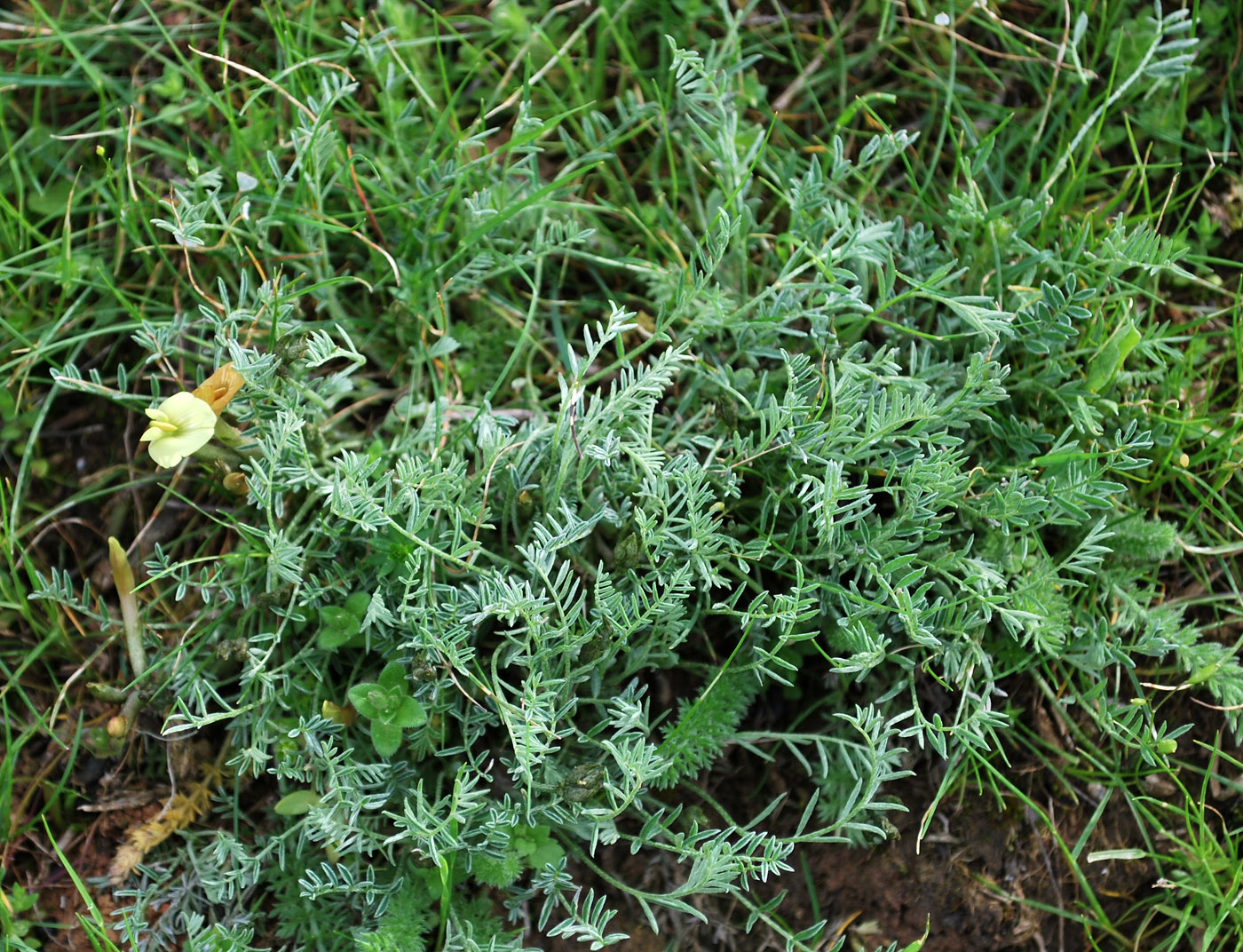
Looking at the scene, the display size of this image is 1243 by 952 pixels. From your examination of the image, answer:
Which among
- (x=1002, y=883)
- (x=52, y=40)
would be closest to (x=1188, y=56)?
(x=1002, y=883)

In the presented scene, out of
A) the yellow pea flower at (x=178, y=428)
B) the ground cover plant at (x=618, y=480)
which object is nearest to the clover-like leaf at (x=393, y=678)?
the ground cover plant at (x=618, y=480)

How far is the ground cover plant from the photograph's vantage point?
7.16 ft

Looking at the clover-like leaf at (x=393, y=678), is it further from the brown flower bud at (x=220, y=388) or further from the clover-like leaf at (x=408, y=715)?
the brown flower bud at (x=220, y=388)

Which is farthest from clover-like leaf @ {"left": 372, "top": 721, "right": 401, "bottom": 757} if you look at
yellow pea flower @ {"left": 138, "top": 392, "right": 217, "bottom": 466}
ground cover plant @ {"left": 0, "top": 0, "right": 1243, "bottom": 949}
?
yellow pea flower @ {"left": 138, "top": 392, "right": 217, "bottom": 466}

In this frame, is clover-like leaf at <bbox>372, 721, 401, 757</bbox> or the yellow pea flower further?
clover-like leaf at <bbox>372, 721, 401, 757</bbox>

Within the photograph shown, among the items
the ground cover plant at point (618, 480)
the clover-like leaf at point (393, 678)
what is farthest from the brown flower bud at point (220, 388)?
the clover-like leaf at point (393, 678)

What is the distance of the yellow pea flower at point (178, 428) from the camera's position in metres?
2.03

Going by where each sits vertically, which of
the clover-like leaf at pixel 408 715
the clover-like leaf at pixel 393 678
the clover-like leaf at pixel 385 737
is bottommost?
the clover-like leaf at pixel 385 737

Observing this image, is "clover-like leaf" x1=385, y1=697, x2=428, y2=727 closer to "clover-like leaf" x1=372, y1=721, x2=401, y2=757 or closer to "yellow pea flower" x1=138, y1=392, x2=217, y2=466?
"clover-like leaf" x1=372, y1=721, x2=401, y2=757

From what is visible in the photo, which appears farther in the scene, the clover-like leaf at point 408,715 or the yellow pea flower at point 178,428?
the clover-like leaf at point 408,715

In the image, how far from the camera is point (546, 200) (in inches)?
100

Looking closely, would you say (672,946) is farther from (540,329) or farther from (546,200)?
(546,200)

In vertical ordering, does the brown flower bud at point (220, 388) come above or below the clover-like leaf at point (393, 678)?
above

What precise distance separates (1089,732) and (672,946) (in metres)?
1.19
